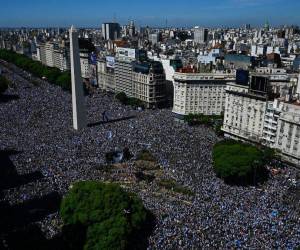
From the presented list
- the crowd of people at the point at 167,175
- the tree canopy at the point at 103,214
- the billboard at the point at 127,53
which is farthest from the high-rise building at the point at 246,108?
the billboard at the point at 127,53

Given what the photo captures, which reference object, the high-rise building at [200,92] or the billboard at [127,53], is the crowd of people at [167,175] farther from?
the billboard at [127,53]

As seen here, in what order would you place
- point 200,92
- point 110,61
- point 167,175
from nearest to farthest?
1. point 167,175
2. point 200,92
3. point 110,61

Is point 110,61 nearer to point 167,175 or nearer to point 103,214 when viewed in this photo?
point 167,175

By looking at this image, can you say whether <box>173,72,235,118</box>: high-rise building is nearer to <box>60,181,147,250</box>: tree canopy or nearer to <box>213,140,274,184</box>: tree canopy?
<box>213,140,274,184</box>: tree canopy

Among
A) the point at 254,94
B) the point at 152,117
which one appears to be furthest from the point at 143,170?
the point at 152,117

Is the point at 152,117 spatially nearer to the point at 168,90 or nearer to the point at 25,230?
the point at 168,90

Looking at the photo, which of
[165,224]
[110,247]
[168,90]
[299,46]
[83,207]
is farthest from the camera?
[299,46]

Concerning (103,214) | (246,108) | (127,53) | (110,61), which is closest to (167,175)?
(103,214)
